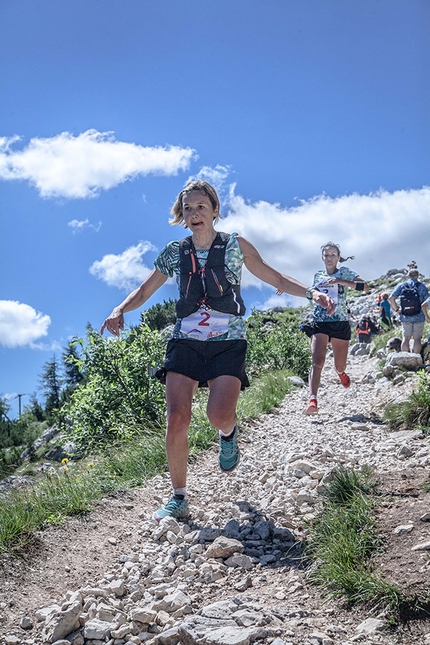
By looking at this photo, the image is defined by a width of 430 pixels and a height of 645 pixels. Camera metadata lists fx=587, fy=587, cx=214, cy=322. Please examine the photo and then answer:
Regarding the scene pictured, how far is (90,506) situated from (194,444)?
6.61 feet

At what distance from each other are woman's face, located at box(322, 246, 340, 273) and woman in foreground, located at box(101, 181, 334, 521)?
152 inches

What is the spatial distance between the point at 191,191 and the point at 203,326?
975 millimetres

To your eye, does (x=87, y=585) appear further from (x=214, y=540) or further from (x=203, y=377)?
(x=203, y=377)

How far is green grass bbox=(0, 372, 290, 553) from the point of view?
3.84 m

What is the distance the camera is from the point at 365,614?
2.66 metres

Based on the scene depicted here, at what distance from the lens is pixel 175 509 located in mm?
4125

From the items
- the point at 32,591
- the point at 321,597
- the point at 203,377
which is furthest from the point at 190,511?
the point at 321,597

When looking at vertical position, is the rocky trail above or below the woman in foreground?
below

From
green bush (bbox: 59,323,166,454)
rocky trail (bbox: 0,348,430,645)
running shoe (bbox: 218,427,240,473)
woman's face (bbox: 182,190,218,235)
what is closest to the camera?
rocky trail (bbox: 0,348,430,645)

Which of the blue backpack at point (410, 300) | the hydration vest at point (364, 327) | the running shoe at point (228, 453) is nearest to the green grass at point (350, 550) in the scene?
the running shoe at point (228, 453)

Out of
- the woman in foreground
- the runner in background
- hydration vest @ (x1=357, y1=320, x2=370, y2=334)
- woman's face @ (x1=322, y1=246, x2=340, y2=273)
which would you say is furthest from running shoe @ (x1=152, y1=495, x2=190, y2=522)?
hydration vest @ (x1=357, y1=320, x2=370, y2=334)

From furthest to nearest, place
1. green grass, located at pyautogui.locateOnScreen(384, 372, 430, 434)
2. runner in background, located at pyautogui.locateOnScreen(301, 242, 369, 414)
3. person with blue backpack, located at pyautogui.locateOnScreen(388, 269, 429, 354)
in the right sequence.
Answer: person with blue backpack, located at pyautogui.locateOnScreen(388, 269, 429, 354) < runner in background, located at pyautogui.locateOnScreen(301, 242, 369, 414) < green grass, located at pyautogui.locateOnScreen(384, 372, 430, 434)

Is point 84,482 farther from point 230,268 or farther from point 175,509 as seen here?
point 230,268

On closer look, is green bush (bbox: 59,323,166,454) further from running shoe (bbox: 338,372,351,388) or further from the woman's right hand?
the woman's right hand
